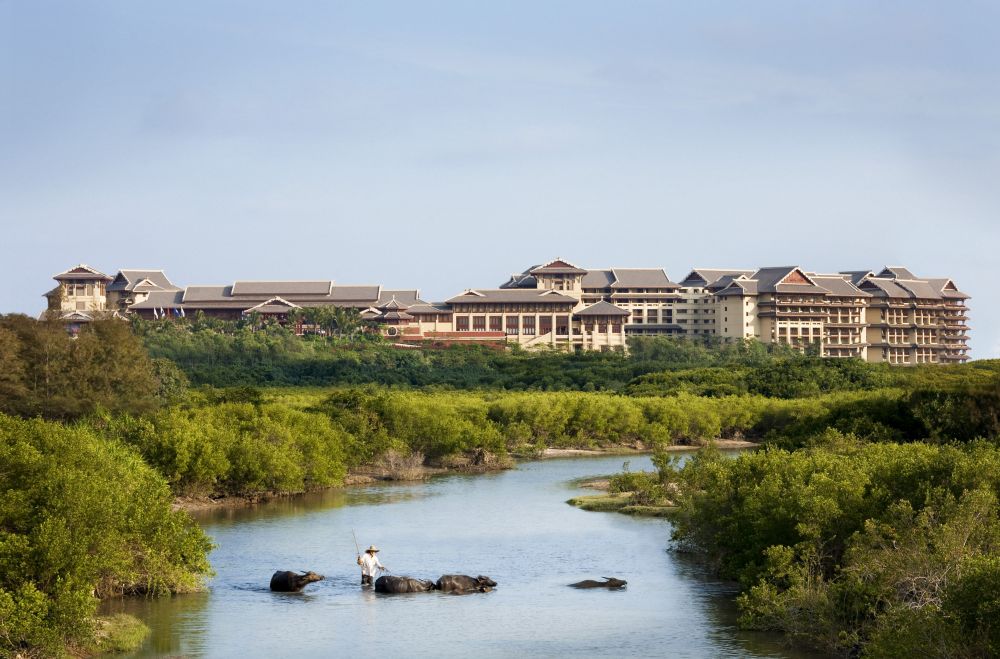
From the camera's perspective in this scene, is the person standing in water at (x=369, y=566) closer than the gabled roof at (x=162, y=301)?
Yes

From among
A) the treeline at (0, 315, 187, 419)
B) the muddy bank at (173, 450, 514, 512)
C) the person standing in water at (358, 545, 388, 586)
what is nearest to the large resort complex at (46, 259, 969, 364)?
the muddy bank at (173, 450, 514, 512)

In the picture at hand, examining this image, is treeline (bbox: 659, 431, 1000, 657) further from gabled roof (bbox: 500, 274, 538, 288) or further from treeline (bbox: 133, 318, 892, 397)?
gabled roof (bbox: 500, 274, 538, 288)

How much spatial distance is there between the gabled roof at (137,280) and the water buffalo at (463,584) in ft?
327

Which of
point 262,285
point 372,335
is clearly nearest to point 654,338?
point 372,335

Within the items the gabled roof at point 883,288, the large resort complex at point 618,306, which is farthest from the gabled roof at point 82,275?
the gabled roof at point 883,288

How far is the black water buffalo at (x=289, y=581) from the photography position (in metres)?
28.4

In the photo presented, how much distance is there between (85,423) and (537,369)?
155ft

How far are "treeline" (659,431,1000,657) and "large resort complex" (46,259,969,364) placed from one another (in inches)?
3123

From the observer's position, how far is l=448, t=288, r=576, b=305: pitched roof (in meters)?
116

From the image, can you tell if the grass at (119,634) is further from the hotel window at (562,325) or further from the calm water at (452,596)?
the hotel window at (562,325)

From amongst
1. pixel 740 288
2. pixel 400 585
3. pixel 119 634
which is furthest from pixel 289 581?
pixel 740 288

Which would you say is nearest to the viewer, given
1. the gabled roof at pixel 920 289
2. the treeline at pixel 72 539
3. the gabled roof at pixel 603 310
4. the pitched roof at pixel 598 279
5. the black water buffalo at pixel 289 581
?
the treeline at pixel 72 539

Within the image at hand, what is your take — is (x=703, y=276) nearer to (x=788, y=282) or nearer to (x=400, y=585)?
(x=788, y=282)

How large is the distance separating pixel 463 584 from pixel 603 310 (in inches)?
3481
